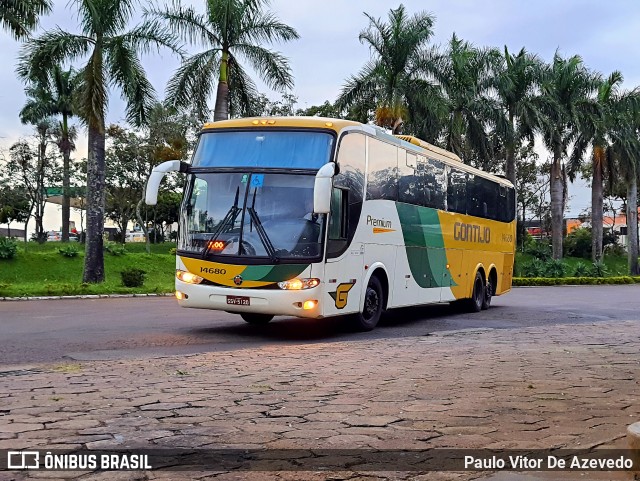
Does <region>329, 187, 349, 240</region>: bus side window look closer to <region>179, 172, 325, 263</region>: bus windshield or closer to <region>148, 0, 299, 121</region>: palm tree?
<region>179, 172, 325, 263</region>: bus windshield

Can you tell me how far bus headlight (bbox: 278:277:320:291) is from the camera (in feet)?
38.1

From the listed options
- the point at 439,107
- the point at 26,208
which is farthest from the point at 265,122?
the point at 26,208

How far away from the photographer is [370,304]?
1362 cm

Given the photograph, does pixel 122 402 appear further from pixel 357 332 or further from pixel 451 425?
pixel 357 332

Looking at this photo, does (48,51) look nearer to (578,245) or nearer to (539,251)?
(539,251)

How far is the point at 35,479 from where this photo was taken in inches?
163

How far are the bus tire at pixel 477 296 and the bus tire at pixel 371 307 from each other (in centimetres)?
579

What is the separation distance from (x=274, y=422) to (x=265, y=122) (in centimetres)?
763

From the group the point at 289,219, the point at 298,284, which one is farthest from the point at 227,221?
the point at 298,284

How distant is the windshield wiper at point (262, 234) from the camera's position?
11.6 m

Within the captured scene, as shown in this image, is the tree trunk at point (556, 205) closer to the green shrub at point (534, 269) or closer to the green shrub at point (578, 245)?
the green shrub at point (534, 269)

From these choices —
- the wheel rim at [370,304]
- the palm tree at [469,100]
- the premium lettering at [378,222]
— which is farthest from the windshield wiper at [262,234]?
the palm tree at [469,100]

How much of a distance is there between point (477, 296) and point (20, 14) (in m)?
16.3

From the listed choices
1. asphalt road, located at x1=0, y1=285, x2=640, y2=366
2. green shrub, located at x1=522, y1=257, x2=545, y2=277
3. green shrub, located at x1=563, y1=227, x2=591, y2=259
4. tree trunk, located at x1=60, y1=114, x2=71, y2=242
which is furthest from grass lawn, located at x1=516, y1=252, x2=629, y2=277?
asphalt road, located at x1=0, y1=285, x2=640, y2=366
